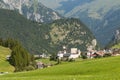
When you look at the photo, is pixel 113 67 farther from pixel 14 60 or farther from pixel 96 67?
pixel 14 60

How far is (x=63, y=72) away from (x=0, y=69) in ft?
372

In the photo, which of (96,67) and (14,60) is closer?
(96,67)

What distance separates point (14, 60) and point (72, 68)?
128116 millimetres

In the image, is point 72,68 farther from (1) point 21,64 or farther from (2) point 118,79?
(1) point 21,64

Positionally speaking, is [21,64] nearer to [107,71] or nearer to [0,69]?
[0,69]

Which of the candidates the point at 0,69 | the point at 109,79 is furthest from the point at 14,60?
the point at 109,79

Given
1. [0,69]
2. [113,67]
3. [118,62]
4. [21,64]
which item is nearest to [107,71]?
[113,67]

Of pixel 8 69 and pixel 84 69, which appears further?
pixel 8 69

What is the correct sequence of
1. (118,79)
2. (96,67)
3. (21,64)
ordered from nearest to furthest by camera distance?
(118,79) → (96,67) → (21,64)

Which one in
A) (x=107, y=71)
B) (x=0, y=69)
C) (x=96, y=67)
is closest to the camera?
(x=107, y=71)

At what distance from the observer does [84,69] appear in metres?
68.0

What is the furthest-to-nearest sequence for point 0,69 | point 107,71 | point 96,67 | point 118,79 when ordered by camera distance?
point 0,69 < point 96,67 < point 107,71 < point 118,79

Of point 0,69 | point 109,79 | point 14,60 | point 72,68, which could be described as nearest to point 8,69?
point 0,69

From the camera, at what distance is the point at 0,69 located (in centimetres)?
17938
